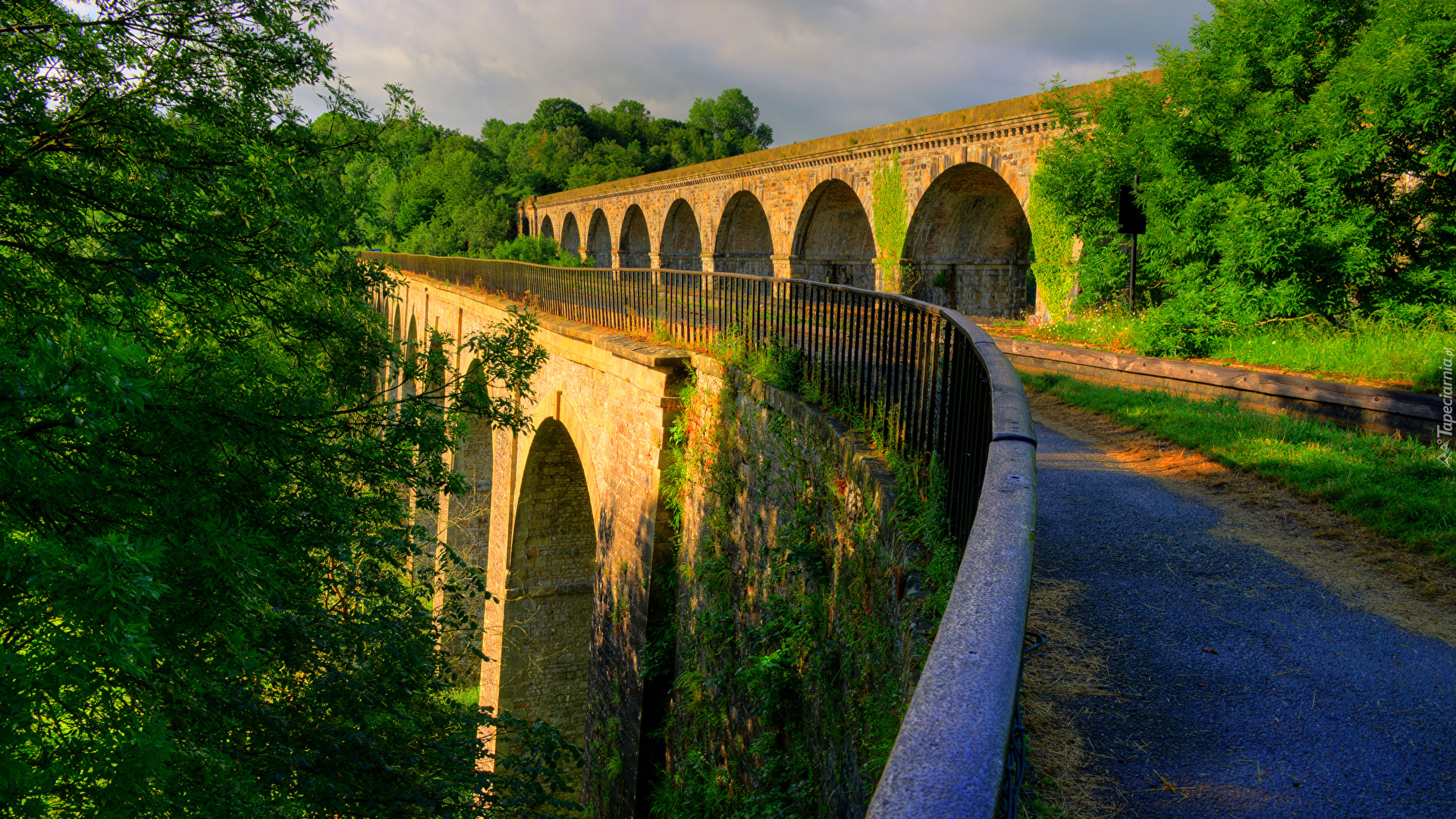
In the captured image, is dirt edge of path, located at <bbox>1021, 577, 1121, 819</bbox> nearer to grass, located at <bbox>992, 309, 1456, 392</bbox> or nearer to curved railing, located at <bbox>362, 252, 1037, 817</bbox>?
curved railing, located at <bbox>362, 252, 1037, 817</bbox>

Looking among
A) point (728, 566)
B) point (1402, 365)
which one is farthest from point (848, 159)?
point (728, 566)

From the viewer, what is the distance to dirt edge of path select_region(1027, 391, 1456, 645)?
3676mm

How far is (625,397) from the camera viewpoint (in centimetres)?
843

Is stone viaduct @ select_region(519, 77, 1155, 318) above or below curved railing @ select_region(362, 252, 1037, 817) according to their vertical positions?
above

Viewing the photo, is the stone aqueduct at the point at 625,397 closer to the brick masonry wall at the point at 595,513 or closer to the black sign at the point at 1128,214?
the brick masonry wall at the point at 595,513

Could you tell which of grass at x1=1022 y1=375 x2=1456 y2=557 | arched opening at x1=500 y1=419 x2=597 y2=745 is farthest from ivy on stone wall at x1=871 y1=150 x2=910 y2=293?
grass at x1=1022 y1=375 x2=1456 y2=557

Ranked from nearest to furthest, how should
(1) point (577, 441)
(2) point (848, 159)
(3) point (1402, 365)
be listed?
(3) point (1402, 365), (1) point (577, 441), (2) point (848, 159)

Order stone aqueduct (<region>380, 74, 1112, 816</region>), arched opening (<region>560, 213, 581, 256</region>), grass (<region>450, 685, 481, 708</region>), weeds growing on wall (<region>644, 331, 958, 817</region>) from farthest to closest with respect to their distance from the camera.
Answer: arched opening (<region>560, 213, 581, 256</region>), grass (<region>450, 685, 481, 708</region>), stone aqueduct (<region>380, 74, 1112, 816</region>), weeds growing on wall (<region>644, 331, 958, 817</region>)

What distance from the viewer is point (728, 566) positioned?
21.1 ft

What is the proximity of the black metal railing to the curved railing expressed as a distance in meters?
0.01

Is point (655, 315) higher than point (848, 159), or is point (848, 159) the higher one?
point (848, 159)

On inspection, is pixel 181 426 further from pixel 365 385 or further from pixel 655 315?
pixel 655 315

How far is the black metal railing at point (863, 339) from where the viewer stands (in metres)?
3.03

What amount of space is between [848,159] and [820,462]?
1502cm
